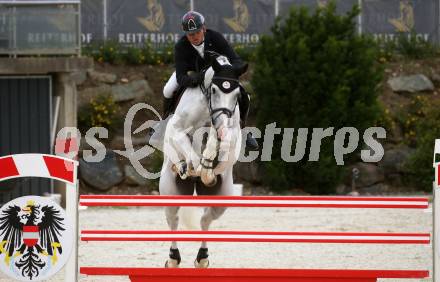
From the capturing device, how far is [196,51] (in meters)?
8.55

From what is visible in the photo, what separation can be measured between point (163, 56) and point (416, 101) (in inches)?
214

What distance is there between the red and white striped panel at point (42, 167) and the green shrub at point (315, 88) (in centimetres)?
1121

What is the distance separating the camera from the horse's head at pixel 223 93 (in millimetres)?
7836

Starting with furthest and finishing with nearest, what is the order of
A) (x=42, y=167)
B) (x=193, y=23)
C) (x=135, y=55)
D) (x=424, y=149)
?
(x=135, y=55)
(x=424, y=149)
(x=193, y=23)
(x=42, y=167)

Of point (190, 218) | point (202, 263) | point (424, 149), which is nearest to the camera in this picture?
point (202, 263)

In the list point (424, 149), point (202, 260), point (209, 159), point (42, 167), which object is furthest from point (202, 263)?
point (424, 149)

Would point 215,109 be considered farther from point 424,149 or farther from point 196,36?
point 424,149

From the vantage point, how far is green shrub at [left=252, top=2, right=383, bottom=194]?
17.9m

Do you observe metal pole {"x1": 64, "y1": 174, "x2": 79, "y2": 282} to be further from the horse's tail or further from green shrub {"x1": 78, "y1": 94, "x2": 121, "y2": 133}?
green shrub {"x1": 78, "y1": 94, "x2": 121, "y2": 133}

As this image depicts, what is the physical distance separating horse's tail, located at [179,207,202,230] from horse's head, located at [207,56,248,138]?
1.29 metres

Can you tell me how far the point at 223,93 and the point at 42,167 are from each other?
1.79 meters

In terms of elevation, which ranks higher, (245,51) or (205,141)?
(245,51)

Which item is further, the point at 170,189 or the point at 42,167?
the point at 170,189

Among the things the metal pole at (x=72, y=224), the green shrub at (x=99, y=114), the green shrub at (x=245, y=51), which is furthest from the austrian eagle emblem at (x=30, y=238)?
the green shrub at (x=245, y=51)
